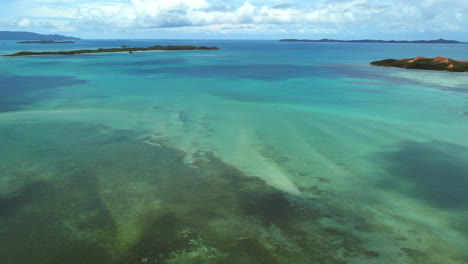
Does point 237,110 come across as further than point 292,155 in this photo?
Yes

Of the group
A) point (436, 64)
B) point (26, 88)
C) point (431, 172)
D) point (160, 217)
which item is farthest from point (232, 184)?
point (436, 64)

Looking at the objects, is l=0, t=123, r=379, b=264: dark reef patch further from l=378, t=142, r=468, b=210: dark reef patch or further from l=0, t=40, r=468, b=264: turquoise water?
l=378, t=142, r=468, b=210: dark reef patch

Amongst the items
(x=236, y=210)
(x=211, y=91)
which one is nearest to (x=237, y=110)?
(x=211, y=91)

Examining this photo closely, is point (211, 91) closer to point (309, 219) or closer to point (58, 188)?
point (58, 188)

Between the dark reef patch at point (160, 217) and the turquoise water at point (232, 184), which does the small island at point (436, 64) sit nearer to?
the turquoise water at point (232, 184)

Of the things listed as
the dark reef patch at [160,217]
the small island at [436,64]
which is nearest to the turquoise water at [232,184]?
the dark reef patch at [160,217]

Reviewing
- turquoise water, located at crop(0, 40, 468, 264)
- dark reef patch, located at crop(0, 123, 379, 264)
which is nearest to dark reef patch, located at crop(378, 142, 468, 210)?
turquoise water, located at crop(0, 40, 468, 264)

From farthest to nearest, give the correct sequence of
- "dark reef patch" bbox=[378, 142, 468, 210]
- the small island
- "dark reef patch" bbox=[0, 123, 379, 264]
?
the small island < "dark reef patch" bbox=[378, 142, 468, 210] < "dark reef patch" bbox=[0, 123, 379, 264]
